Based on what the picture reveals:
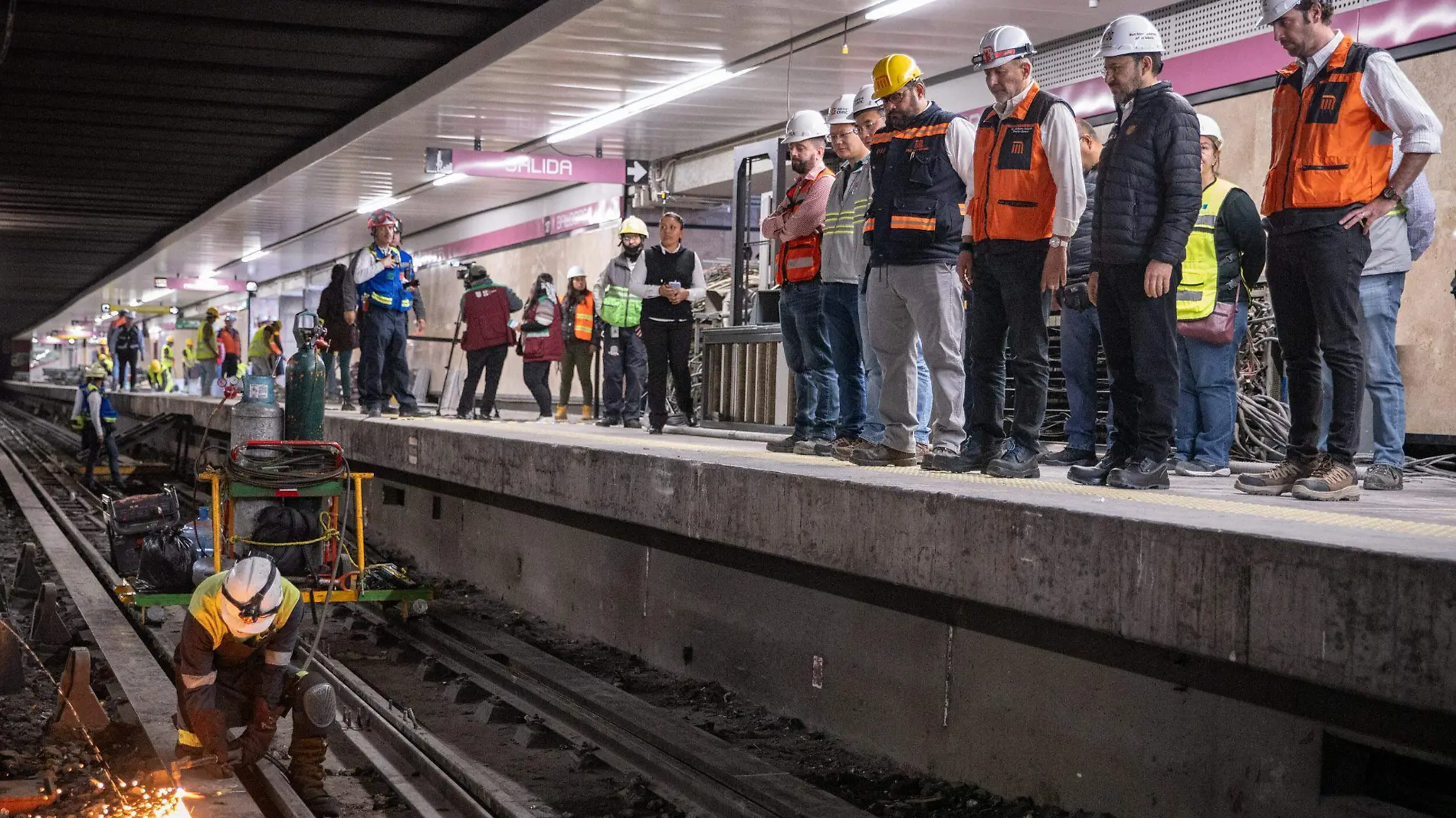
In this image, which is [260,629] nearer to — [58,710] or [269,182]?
[58,710]

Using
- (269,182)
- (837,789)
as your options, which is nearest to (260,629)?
(837,789)

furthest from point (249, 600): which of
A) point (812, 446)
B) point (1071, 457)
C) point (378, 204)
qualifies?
point (378, 204)

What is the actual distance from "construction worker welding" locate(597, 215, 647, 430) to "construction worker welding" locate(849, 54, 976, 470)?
5.93 m

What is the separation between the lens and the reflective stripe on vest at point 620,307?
1284 cm

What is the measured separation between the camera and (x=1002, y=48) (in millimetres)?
6008

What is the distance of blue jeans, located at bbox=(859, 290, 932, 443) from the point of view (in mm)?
7543

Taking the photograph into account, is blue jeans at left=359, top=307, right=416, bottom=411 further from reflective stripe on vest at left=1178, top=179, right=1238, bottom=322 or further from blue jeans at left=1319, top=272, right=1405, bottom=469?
blue jeans at left=1319, top=272, right=1405, bottom=469

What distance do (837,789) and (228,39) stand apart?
12087mm

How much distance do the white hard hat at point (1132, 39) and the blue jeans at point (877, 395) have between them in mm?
1904

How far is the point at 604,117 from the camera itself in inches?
746

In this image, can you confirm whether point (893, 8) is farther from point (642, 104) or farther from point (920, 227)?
point (920, 227)

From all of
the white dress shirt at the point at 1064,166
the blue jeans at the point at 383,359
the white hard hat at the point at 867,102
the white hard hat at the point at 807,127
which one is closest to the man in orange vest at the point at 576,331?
the blue jeans at the point at 383,359

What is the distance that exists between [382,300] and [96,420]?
9568 millimetres

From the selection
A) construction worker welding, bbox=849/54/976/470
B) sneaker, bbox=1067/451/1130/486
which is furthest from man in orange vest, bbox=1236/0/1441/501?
construction worker welding, bbox=849/54/976/470
